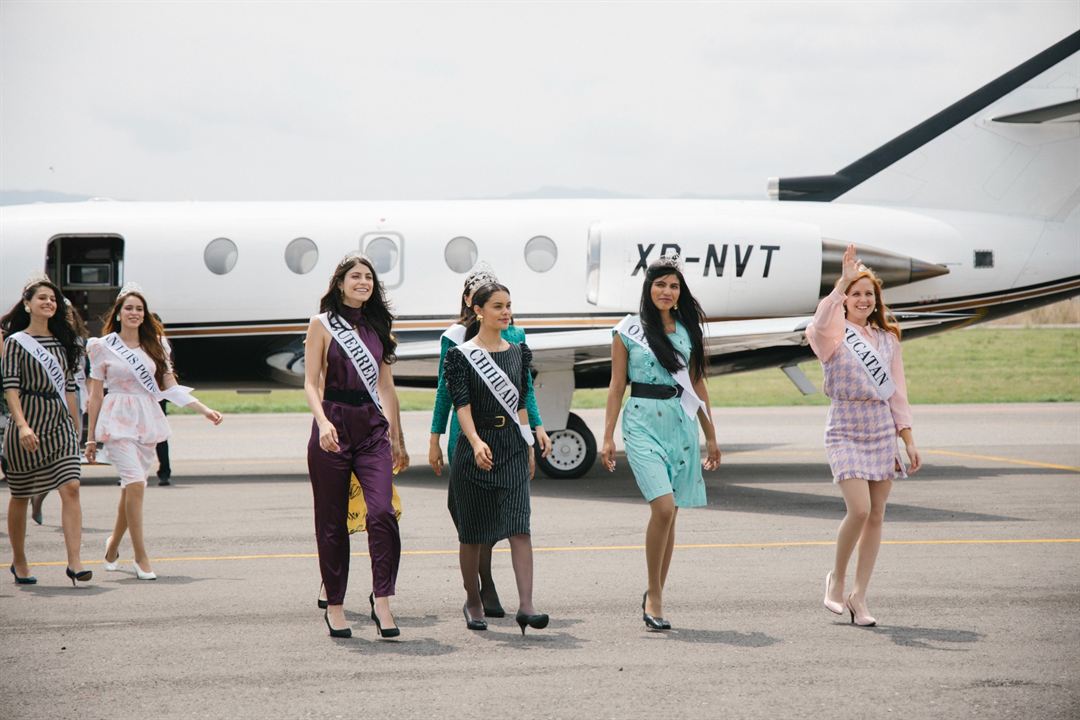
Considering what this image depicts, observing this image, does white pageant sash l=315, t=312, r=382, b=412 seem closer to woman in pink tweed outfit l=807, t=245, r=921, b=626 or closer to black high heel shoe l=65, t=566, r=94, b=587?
woman in pink tweed outfit l=807, t=245, r=921, b=626

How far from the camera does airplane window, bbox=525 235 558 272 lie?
15.2 m

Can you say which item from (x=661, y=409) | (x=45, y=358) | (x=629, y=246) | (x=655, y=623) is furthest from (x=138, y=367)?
(x=629, y=246)

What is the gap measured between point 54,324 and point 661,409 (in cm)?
450

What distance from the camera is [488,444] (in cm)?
714

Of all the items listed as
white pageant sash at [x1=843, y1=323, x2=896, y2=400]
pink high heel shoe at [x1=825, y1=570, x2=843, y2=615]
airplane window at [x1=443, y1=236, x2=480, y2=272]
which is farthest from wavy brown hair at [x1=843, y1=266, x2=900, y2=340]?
airplane window at [x1=443, y1=236, x2=480, y2=272]

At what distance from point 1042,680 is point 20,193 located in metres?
17.7

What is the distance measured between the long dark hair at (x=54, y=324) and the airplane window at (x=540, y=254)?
23.6 ft

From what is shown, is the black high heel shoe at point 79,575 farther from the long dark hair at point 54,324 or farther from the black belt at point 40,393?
the long dark hair at point 54,324

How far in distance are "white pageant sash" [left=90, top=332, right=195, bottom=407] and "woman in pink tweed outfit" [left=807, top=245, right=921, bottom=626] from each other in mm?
4376

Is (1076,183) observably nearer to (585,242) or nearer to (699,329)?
(585,242)

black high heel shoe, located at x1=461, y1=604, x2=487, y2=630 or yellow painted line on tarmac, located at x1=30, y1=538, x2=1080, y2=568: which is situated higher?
black high heel shoe, located at x1=461, y1=604, x2=487, y2=630

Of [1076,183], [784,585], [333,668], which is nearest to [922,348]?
[1076,183]

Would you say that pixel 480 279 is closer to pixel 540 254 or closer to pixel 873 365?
pixel 873 365

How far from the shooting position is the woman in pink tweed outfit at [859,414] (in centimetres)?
708
